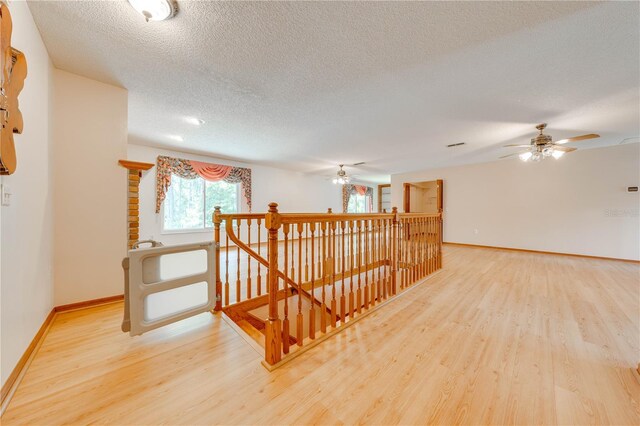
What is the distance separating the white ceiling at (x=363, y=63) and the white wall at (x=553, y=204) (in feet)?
4.90

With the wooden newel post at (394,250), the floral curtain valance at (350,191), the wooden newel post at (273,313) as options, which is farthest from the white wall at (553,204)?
the wooden newel post at (273,313)

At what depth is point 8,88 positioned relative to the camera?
3.93ft

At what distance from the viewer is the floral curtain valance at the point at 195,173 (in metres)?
4.87

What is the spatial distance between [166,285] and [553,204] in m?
7.40

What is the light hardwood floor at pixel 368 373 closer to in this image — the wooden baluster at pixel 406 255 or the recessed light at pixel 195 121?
the wooden baluster at pixel 406 255

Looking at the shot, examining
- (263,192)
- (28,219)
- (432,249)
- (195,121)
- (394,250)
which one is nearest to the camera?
(28,219)

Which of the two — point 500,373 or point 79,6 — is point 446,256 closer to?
point 500,373

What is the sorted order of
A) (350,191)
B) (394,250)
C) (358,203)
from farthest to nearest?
(358,203) < (350,191) < (394,250)

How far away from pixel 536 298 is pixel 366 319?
214 centimetres

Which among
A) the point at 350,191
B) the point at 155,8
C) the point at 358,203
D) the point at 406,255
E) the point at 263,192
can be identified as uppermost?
the point at 155,8

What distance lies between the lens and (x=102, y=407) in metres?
1.17

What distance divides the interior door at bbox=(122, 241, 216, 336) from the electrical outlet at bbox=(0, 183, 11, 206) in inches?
24.6

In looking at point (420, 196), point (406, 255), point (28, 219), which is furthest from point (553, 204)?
point (28, 219)

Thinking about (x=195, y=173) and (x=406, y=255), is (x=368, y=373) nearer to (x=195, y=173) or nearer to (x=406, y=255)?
(x=406, y=255)
